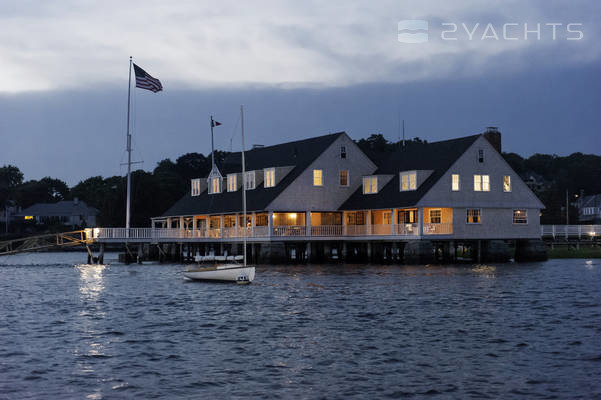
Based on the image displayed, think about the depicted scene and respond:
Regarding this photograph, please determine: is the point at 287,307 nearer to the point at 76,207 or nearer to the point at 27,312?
the point at 27,312

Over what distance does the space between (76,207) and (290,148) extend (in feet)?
326

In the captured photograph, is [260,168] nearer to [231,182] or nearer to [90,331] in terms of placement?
[231,182]

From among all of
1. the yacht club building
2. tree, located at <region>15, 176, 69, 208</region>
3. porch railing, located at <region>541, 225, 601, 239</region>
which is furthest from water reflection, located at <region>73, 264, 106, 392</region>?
tree, located at <region>15, 176, 69, 208</region>

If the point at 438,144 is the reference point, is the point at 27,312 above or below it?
below

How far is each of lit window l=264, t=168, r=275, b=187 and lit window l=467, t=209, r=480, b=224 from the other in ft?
58.7

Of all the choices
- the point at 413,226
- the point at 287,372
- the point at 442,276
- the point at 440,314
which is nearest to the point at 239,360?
the point at 287,372

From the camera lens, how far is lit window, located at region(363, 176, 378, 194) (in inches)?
2756

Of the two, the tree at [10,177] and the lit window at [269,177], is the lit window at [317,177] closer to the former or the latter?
the lit window at [269,177]

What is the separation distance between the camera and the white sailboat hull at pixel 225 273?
48156 millimetres

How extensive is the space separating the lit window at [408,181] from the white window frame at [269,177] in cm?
1222

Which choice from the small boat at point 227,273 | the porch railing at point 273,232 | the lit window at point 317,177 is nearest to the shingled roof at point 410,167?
the porch railing at point 273,232

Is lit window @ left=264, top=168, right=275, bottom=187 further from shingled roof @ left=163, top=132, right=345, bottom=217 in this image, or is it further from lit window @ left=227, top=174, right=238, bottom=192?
lit window @ left=227, top=174, right=238, bottom=192

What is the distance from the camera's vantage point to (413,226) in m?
62.9

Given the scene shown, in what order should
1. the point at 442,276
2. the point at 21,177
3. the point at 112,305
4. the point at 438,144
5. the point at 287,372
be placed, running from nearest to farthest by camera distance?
1. the point at 287,372
2. the point at 112,305
3. the point at 442,276
4. the point at 438,144
5. the point at 21,177
